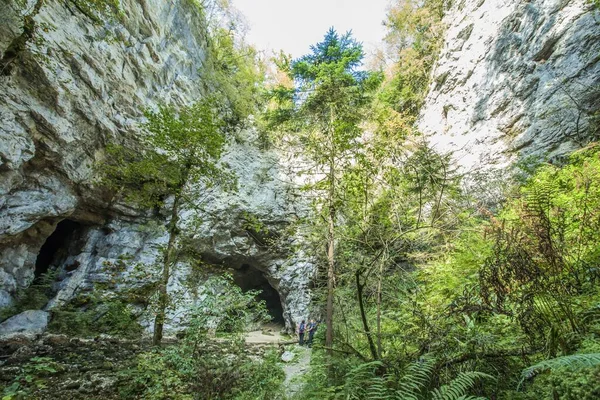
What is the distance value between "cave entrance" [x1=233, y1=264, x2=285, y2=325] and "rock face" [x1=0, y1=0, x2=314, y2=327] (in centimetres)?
73

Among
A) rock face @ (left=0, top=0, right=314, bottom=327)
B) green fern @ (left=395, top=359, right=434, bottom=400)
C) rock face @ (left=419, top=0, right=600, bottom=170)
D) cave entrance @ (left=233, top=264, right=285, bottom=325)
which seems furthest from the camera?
cave entrance @ (left=233, top=264, right=285, bottom=325)

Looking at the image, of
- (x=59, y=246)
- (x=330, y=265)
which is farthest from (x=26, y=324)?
(x=330, y=265)

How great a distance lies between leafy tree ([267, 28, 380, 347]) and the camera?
18.1 feet

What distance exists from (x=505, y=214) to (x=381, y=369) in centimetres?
424

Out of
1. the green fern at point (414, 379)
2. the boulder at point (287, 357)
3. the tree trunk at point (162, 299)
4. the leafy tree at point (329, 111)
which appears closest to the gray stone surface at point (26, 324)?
the tree trunk at point (162, 299)

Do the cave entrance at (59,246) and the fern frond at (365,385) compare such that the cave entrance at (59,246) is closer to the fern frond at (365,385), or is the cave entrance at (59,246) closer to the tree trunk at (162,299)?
the tree trunk at (162,299)

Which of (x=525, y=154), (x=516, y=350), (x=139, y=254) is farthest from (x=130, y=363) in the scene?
(x=525, y=154)

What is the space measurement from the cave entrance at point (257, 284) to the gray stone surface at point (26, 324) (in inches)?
326

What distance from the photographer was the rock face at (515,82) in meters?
7.67

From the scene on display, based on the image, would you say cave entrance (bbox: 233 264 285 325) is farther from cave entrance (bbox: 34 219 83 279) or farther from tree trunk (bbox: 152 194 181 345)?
tree trunk (bbox: 152 194 181 345)

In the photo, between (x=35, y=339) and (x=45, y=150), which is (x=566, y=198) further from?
(x=45, y=150)

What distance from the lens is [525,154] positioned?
8406 millimetres

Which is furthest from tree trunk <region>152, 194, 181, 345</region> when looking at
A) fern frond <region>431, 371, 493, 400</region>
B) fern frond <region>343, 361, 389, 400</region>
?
fern frond <region>431, 371, 493, 400</region>

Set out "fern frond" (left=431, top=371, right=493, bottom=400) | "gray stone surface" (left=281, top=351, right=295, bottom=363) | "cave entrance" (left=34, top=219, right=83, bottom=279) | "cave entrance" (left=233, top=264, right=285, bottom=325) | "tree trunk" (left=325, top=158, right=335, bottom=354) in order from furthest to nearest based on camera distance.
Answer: "cave entrance" (left=233, top=264, right=285, bottom=325) < "cave entrance" (left=34, top=219, right=83, bottom=279) < "gray stone surface" (left=281, top=351, right=295, bottom=363) < "tree trunk" (left=325, top=158, right=335, bottom=354) < "fern frond" (left=431, top=371, right=493, bottom=400)
